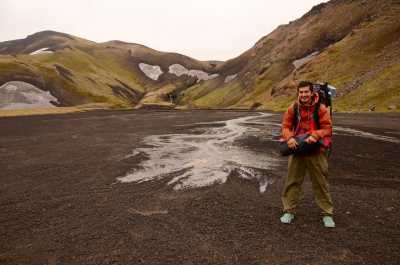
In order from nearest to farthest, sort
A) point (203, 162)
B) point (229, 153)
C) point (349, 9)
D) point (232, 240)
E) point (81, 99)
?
point (232, 240)
point (203, 162)
point (229, 153)
point (81, 99)
point (349, 9)

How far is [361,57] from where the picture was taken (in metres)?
80.8

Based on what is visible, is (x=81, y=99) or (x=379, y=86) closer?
(x=379, y=86)

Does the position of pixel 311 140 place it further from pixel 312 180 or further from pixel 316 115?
pixel 312 180

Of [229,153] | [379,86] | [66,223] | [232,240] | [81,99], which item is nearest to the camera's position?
[232,240]

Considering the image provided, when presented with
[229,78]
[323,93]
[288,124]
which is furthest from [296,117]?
[229,78]

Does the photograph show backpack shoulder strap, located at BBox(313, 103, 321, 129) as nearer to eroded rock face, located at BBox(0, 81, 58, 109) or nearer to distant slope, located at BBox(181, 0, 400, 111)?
distant slope, located at BBox(181, 0, 400, 111)

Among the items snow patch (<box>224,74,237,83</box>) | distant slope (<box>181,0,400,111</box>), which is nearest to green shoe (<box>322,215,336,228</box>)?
distant slope (<box>181,0,400,111</box>)

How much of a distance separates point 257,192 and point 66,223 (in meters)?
5.95

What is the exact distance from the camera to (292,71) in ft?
374

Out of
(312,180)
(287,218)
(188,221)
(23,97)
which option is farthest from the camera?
(23,97)

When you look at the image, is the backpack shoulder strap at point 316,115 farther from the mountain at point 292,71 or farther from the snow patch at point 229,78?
the snow patch at point 229,78

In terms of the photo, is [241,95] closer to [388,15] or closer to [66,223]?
[388,15]

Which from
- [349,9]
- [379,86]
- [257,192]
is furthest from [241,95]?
[257,192]

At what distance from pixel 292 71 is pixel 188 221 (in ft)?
366
